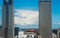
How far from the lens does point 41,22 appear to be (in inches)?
111

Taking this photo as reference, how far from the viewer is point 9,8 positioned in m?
2.75

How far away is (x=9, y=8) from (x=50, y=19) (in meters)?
0.84

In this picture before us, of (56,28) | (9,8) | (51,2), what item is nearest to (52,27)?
(56,28)

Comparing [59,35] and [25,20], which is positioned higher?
[25,20]

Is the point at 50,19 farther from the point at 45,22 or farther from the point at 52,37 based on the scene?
the point at 52,37

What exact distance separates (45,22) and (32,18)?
28 centimetres

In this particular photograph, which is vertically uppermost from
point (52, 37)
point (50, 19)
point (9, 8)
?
point (9, 8)

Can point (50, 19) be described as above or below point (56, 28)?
above

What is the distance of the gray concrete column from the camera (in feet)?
9.14

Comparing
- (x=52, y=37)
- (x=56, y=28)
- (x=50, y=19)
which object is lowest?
(x=52, y=37)

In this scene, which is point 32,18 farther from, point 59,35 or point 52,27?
point 59,35

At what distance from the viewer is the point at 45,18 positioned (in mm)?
2832

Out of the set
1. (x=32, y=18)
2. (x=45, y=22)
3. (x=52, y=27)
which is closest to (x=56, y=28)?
(x=52, y=27)

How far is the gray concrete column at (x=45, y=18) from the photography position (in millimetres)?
2785
